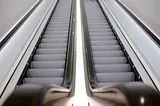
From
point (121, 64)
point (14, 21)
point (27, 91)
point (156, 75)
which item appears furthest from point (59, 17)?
point (27, 91)

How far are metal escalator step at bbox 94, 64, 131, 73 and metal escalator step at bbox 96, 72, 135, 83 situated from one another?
0.31 meters

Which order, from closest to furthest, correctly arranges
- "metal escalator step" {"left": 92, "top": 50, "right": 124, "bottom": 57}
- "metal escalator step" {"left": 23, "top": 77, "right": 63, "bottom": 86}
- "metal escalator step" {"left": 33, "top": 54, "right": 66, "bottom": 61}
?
"metal escalator step" {"left": 23, "top": 77, "right": 63, "bottom": 86}, "metal escalator step" {"left": 33, "top": 54, "right": 66, "bottom": 61}, "metal escalator step" {"left": 92, "top": 50, "right": 124, "bottom": 57}

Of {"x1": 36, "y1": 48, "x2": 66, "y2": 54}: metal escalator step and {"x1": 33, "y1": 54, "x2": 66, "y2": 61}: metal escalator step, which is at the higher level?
{"x1": 36, "y1": 48, "x2": 66, "y2": 54}: metal escalator step

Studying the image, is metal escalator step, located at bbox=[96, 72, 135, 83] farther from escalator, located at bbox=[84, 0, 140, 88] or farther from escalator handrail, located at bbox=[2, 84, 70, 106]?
escalator handrail, located at bbox=[2, 84, 70, 106]

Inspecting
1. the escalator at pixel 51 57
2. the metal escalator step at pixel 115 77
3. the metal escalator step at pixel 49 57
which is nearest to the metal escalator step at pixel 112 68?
the metal escalator step at pixel 115 77

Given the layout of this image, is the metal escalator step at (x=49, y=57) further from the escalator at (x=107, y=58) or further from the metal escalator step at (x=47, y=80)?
the metal escalator step at (x=47, y=80)

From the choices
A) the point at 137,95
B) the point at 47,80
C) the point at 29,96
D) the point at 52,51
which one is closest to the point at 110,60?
the point at 52,51

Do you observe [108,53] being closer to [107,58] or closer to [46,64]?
[107,58]

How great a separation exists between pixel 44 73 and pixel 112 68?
4.30 feet

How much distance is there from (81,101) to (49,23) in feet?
12.7

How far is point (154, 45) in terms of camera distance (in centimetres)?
437

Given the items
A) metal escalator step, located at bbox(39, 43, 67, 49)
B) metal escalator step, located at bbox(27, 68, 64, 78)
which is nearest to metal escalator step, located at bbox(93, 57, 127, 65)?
metal escalator step, located at bbox(27, 68, 64, 78)

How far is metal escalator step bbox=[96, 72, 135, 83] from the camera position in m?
4.70

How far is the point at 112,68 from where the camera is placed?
5.11 metres
